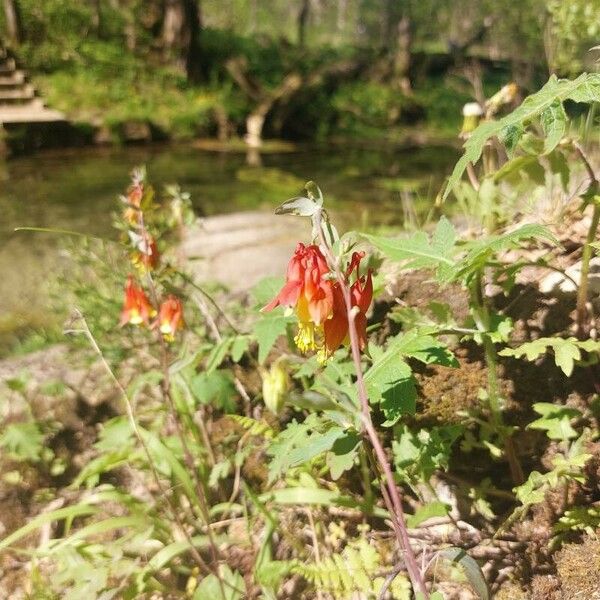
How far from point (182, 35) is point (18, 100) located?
4.20 m

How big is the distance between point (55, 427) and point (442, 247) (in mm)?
1660

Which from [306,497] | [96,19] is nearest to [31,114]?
[96,19]

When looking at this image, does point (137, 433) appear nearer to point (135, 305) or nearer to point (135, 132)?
point (135, 305)

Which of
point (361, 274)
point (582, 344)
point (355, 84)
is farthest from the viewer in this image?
point (355, 84)

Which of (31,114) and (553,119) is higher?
(31,114)

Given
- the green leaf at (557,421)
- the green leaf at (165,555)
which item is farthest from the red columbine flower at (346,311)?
the green leaf at (165,555)

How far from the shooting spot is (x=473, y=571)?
3.62ft

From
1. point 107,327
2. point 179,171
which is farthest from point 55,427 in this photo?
point 179,171

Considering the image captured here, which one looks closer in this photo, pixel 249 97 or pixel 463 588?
pixel 463 588

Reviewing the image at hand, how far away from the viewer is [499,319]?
1414 millimetres

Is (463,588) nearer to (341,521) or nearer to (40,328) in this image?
(341,521)

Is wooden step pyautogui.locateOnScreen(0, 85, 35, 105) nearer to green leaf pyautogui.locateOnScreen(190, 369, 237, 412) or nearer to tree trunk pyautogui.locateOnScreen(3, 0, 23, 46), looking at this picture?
tree trunk pyautogui.locateOnScreen(3, 0, 23, 46)

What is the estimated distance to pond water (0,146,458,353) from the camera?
471cm

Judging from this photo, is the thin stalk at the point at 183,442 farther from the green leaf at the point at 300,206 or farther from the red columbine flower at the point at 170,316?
the green leaf at the point at 300,206
